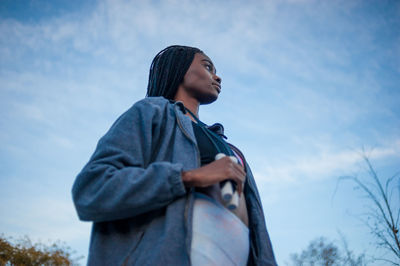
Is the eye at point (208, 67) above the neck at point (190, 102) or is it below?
above

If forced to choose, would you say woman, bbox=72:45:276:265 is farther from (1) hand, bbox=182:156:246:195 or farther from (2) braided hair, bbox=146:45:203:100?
(2) braided hair, bbox=146:45:203:100

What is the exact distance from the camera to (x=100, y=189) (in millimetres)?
1711

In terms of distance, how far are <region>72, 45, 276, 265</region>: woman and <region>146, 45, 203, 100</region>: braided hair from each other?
0.94 metres

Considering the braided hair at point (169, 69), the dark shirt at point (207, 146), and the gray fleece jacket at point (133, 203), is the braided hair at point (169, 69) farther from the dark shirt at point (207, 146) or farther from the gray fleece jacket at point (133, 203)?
the gray fleece jacket at point (133, 203)

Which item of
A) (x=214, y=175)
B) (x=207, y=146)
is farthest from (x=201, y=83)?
(x=214, y=175)

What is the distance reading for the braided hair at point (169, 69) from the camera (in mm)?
3164

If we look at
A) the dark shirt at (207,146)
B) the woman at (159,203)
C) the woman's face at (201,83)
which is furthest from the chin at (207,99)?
the woman at (159,203)

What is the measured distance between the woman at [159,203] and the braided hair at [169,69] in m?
0.94

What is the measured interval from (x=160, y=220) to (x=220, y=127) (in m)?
1.41

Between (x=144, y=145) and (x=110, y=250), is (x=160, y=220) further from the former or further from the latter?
(x=144, y=145)

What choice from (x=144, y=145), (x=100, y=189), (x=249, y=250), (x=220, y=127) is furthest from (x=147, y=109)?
(x=249, y=250)

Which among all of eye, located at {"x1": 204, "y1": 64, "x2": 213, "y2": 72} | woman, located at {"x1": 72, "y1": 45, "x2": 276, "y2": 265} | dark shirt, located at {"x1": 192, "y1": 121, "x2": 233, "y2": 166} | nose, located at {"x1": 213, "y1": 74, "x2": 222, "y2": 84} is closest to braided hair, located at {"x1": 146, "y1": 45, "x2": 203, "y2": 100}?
eye, located at {"x1": 204, "y1": 64, "x2": 213, "y2": 72}

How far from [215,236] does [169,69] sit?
1.86 meters

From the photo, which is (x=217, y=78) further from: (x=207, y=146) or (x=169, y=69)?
(x=207, y=146)
